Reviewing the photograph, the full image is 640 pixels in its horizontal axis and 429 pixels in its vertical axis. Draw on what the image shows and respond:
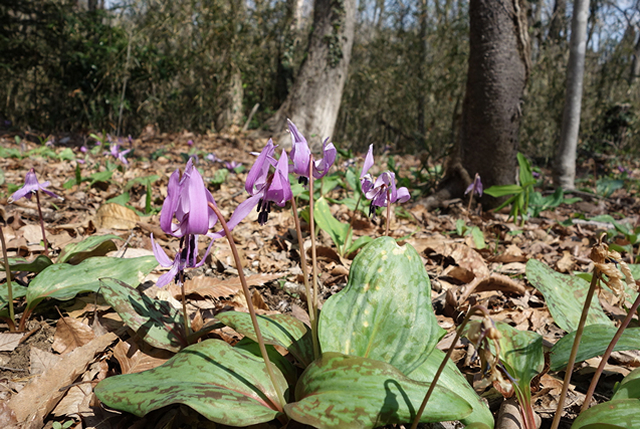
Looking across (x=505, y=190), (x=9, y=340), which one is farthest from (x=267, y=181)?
(x=505, y=190)

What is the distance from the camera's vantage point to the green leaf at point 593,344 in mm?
1222

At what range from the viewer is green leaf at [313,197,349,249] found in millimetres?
2561

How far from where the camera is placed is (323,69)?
22.8ft

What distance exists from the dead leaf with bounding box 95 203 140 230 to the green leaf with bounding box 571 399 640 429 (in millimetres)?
2629

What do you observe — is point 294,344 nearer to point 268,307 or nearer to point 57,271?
point 268,307

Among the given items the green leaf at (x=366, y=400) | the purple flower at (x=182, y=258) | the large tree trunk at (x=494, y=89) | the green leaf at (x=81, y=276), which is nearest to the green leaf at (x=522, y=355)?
the green leaf at (x=366, y=400)

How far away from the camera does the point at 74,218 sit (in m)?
3.05

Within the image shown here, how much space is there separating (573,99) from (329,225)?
418 centimetres

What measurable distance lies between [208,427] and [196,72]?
902 centimetres

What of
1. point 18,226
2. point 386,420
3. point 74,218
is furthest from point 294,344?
point 74,218

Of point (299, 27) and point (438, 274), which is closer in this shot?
point (438, 274)

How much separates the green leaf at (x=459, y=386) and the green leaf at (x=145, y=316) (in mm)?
827

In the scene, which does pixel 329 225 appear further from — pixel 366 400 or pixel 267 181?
pixel 366 400

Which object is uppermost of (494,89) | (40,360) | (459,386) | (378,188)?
(494,89)
